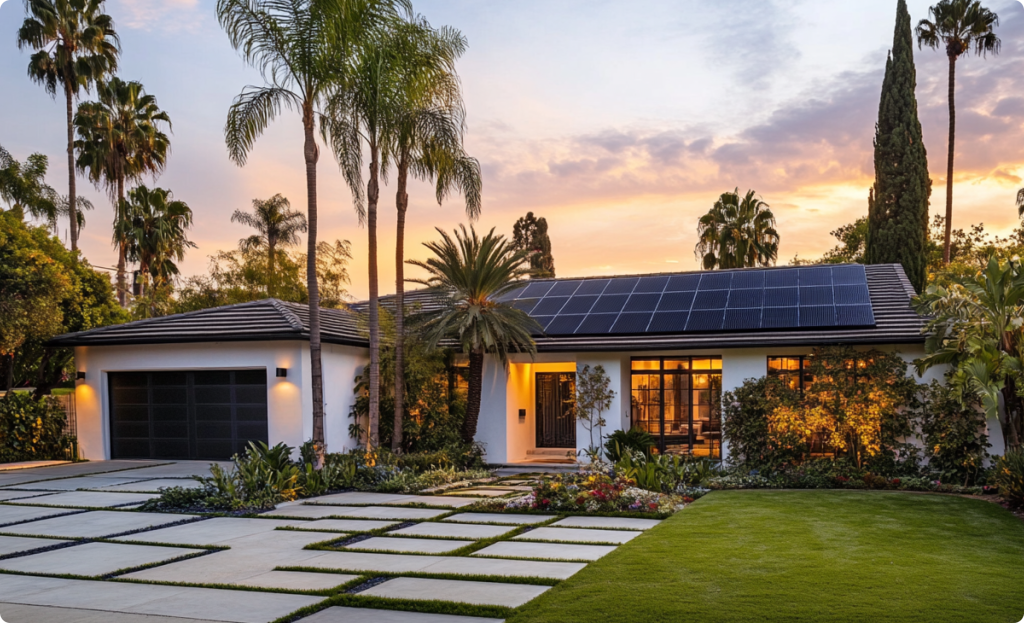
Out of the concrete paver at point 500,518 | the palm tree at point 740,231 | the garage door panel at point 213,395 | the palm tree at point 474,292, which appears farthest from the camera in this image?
the palm tree at point 740,231

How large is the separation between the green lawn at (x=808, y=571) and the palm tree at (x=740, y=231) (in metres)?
24.1

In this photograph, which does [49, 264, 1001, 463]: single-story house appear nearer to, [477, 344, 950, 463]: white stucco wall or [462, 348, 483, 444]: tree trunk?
[477, 344, 950, 463]: white stucco wall

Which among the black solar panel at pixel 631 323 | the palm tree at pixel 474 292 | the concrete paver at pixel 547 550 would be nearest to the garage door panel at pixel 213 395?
the palm tree at pixel 474 292

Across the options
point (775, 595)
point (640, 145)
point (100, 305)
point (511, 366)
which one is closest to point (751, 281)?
point (640, 145)

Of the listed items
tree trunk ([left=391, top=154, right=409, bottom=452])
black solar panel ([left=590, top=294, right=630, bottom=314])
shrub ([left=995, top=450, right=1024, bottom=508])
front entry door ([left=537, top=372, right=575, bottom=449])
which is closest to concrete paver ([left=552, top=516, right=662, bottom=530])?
shrub ([left=995, top=450, right=1024, bottom=508])

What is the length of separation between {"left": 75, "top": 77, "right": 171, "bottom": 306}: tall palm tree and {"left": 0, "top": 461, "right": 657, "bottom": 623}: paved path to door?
2248cm

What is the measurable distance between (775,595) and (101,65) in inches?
1299

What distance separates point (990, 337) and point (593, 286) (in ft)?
33.8

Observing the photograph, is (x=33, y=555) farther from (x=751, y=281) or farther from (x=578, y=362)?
(x=751, y=281)

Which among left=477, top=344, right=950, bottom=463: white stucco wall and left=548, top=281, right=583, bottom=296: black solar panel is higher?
left=548, top=281, right=583, bottom=296: black solar panel

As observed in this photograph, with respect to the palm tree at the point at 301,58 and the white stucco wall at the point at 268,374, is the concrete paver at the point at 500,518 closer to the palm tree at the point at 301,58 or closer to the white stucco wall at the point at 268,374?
the palm tree at the point at 301,58

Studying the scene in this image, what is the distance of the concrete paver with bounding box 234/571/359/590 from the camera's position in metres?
7.12

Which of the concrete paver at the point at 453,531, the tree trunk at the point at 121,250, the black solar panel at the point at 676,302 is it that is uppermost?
the tree trunk at the point at 121,250

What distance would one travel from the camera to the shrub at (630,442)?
15859mm
